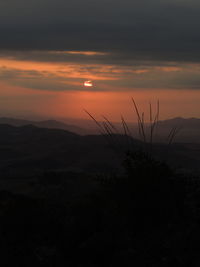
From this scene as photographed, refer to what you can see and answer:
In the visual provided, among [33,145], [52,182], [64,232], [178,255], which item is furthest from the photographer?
[33,145]

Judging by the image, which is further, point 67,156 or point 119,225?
point 67,156

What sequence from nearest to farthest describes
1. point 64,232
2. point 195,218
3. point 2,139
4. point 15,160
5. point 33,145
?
point 64,232
point 195,218
point 15,160
point 33,145
point 2,139

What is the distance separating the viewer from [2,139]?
127 m

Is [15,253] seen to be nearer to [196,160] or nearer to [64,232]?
[64,232]

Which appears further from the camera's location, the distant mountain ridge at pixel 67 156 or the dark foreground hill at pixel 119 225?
the distant mountain ridge at pixel 67 156

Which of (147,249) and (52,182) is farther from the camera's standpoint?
(52,182)

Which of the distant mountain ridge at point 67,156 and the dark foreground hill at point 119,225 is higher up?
the dark foreground hill at point 119,225

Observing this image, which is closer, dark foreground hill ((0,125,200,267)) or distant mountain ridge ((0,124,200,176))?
dark foreground hill ((0,125,200,267))

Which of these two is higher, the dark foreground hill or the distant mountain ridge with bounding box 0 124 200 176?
the dark foreground hill

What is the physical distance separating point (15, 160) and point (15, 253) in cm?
7418

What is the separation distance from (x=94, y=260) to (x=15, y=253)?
1787 millimetres

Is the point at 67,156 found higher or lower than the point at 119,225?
lower

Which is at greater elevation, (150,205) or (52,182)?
(150,205)

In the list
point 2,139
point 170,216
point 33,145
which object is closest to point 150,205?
point 170,216
